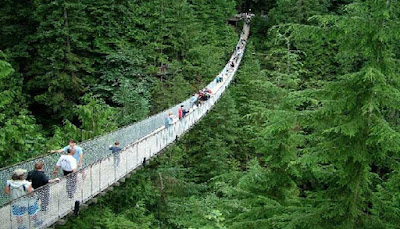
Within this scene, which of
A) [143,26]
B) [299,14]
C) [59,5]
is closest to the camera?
[59,5]

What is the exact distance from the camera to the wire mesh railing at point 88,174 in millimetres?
5340

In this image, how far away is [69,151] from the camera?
22.4 ft

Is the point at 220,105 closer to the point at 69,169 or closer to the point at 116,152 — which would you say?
the point at 116,152

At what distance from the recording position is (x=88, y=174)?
703cm

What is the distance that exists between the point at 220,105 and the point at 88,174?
565 inches

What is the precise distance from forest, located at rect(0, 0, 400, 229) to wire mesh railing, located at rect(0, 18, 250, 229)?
1.77 m

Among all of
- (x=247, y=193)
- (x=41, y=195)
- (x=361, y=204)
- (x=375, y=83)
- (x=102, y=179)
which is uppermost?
(x=375, y=83)

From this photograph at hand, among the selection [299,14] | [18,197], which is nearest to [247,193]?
[18,197]

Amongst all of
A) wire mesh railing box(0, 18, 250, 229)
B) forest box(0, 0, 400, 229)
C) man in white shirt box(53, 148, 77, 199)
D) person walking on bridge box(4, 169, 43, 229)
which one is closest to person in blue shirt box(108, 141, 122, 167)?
wire mesh railing box(0, 18, 250, 229)

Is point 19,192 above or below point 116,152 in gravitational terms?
above

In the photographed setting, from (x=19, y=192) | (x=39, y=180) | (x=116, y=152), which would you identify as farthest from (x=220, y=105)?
(x=19, y=192)

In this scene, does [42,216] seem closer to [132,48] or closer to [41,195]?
[41,195]

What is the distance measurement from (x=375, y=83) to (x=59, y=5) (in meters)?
18.0

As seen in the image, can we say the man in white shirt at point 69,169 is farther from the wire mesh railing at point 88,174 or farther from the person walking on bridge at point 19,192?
the person walking on bridge at point 19,192
